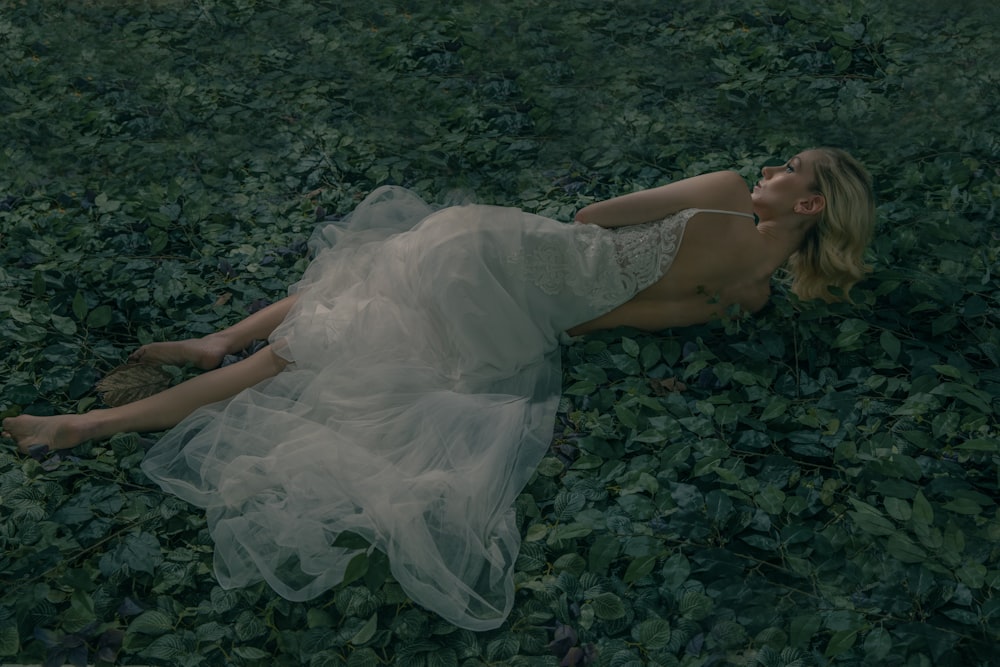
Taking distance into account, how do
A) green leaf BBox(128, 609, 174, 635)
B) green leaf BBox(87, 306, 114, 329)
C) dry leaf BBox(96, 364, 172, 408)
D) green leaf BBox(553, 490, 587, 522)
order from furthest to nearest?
green leaf BBox(87, 306, 114, 329) → dry leaf BBox(96, 364, 172, 408) → green leaf BBox(553, 490, 587, 522) → green leaf BBox(128, 609, 174, 635)

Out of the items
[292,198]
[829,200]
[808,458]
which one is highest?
[829,200]

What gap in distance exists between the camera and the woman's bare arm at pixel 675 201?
3.59m

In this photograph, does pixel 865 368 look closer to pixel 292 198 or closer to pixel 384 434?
pixel 384 434

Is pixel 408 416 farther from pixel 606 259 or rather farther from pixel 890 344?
pixel 890 344

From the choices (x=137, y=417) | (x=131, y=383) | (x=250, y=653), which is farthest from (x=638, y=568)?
(x=131, y=383)

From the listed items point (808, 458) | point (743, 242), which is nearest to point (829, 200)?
point (743, 242)

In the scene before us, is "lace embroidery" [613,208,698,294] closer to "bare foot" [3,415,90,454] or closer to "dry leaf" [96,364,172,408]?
"dry leaf" [96,364,172,408]

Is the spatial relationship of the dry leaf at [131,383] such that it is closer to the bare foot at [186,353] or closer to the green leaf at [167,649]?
the bare foot at [186,353]

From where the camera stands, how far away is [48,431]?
3.34m

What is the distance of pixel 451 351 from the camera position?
3.50 m

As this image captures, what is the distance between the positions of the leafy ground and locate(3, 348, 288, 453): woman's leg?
8 centimetres

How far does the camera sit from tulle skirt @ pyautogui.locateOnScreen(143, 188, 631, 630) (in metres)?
2.86

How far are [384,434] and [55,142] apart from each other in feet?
11.6

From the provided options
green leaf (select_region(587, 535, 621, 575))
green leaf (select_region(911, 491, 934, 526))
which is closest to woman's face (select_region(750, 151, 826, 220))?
green leaf (select_region(911, 491, 934, 526))
